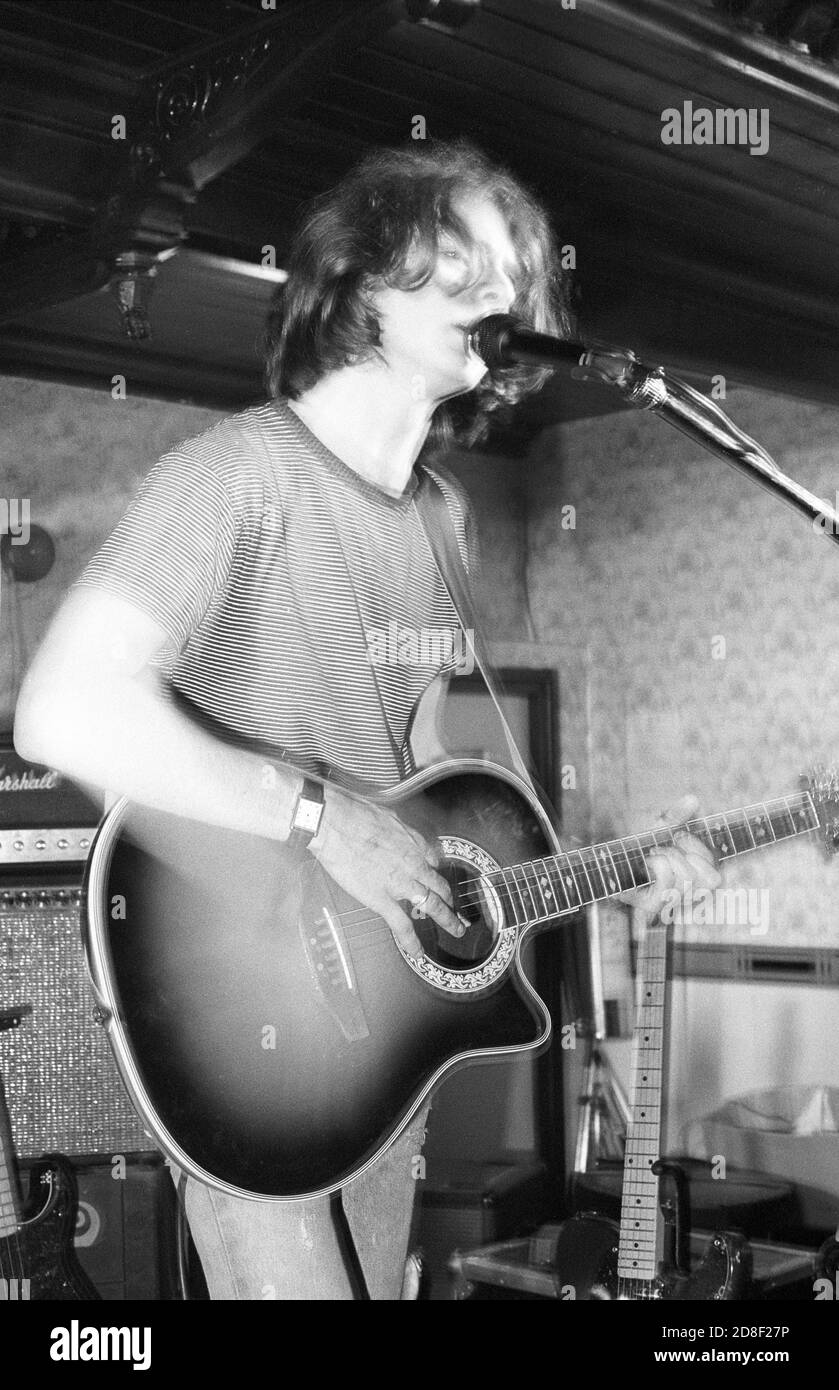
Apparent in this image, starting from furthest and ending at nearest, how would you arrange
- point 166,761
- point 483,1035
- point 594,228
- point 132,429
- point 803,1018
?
point 803,1018 → point 594,228 → point 132,429 → point 483,1035 → point 166,761

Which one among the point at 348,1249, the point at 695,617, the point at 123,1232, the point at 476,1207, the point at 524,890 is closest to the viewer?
the point at 348,1249

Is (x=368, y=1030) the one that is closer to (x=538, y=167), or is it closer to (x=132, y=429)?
(x=132, y=429)

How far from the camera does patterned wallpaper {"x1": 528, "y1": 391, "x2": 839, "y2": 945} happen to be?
7.13 ft

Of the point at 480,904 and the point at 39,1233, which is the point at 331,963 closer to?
the point at 480,904

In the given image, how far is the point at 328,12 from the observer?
5.06 ft

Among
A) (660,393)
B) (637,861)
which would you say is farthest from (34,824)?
(660,393)

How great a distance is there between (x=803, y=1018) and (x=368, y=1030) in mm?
1049

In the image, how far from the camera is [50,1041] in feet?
6.13

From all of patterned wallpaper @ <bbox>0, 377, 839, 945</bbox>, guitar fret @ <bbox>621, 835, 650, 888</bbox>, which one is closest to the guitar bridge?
guitar fret @ <bbox>621, 835, 650, 888</bbox>

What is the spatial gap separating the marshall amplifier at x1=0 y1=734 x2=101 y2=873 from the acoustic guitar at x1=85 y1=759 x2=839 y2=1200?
0.40 metres

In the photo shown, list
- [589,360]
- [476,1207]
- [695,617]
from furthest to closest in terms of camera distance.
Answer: [695,617], [476,1207], [589,360]

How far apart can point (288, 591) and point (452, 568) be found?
0.83 feet
